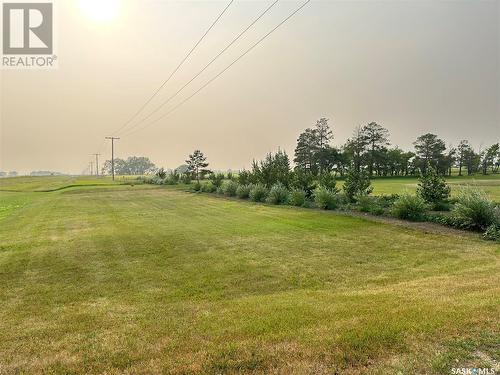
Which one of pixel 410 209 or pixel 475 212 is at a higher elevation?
pixel 475 212

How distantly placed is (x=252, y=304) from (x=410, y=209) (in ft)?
34.0

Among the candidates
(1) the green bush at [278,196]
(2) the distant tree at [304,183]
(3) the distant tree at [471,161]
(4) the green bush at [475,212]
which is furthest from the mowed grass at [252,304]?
(3) the distant tree at [471,161]

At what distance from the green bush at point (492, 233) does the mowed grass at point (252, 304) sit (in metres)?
0.62

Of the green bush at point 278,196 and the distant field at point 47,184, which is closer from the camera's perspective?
the green bush at point 278,196

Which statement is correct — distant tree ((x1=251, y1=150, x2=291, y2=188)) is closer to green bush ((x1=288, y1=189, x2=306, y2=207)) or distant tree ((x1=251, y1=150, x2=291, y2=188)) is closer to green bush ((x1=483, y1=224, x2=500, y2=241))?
green bush ((x1=288, y1=189, x2=306, y2=207))

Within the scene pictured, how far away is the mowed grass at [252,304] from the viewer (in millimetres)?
3574

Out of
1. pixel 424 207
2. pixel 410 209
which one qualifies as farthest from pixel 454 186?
pixel 410 209

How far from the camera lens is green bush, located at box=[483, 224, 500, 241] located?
390 inches

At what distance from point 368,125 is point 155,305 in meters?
88.6

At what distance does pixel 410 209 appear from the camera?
13680 millimetres

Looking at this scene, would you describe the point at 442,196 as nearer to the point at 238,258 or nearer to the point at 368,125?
the point at 238,258

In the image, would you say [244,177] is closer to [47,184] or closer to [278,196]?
[278,196]

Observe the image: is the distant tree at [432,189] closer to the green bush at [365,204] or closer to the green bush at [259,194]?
the green bush at [365,204]

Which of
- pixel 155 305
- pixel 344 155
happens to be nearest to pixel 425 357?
pixel 155 305
